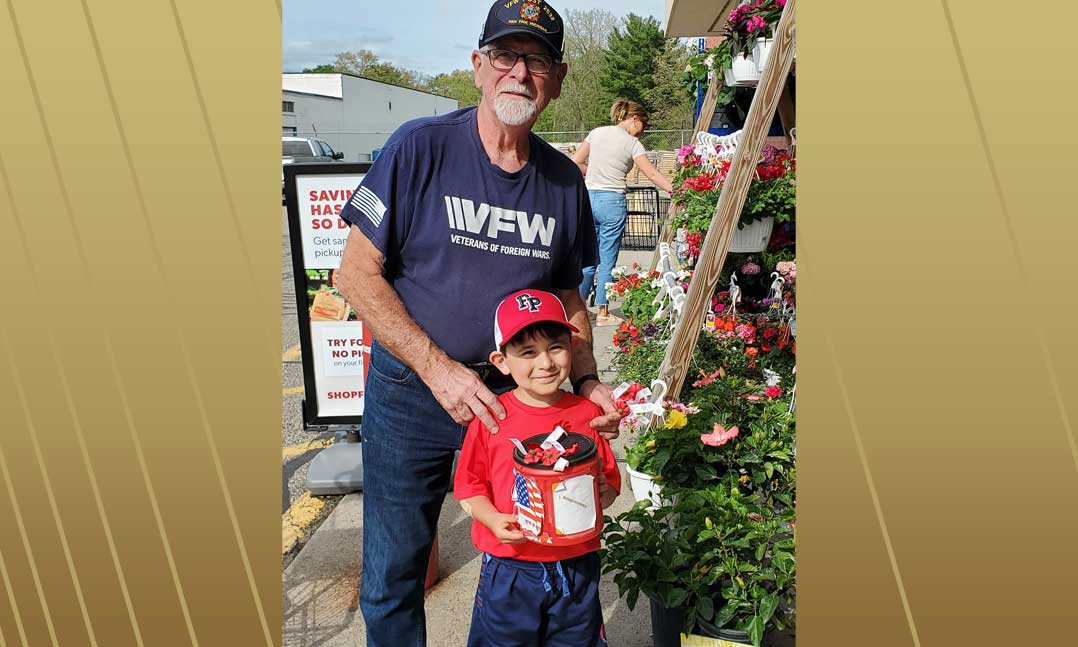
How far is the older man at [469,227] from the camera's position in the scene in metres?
2.07

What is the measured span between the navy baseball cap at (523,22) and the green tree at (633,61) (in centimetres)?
3488

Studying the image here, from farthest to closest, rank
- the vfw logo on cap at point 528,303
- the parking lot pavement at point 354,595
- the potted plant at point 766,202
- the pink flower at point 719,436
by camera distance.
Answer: the potted plant at point 766,202 → the parking lot pavement at point 354,595 → the pink flower at point 719,436 → the vfw logo on cap at point 528,303

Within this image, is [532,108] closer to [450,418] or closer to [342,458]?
[450,418]

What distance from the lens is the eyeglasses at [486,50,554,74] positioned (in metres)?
2.04

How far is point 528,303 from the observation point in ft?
6.64

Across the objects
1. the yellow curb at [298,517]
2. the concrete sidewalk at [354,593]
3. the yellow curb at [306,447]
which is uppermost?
the concrete sidewalk at [354,593]

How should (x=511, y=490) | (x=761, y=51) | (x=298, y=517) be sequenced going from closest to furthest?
(x=511, y=490) → (x=298, y=517) → (x=761, y=51)

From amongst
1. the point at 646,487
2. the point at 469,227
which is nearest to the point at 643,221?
the point at 646,487

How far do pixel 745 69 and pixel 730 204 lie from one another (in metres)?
1.46

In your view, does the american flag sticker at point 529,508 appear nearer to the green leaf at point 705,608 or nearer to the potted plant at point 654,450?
the green leaf at point 705,608

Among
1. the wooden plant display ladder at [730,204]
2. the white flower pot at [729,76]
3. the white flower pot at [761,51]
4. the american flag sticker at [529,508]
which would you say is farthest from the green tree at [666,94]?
the american flag sticker at [529,508]

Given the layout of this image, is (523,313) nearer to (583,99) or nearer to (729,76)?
(729,76)

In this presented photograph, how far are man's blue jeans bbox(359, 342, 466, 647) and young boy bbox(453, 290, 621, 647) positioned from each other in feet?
0.97
